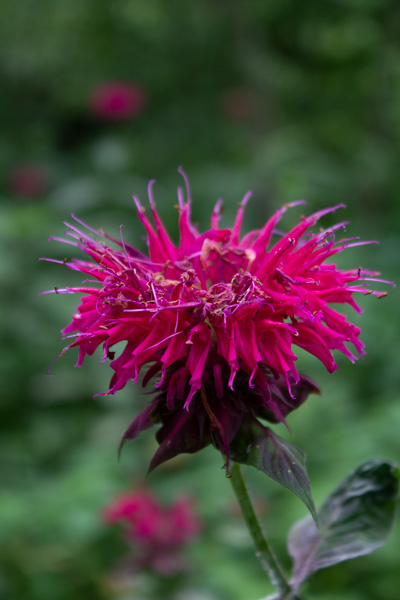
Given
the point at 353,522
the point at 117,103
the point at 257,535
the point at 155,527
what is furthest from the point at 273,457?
the point at 117,103

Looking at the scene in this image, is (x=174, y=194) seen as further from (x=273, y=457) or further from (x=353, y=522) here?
(x=273, y=457)

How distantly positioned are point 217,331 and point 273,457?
0.64 feet

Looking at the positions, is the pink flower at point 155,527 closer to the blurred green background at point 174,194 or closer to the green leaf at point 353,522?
the blurred green background at point 174,194

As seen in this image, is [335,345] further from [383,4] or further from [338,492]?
[383,4]

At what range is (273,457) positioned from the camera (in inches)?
36.7

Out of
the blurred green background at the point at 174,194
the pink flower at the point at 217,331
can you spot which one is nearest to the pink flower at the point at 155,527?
the blurred green background at the point at 174,194

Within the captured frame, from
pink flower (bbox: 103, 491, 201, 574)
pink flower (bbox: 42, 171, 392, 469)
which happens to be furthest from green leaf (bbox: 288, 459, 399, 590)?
pink flower (bbox: 103, 491, 201, 574)

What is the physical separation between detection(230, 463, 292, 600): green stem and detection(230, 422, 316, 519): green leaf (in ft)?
0.24

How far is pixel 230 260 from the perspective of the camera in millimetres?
1077

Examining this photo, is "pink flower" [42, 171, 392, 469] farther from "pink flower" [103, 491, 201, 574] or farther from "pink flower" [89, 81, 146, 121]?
"pink flower" [89, 81, 146, 121]

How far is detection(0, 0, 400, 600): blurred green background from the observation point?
192 centimetres

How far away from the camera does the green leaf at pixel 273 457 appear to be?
0.90 meters

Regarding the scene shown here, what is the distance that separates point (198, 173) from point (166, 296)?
136 inches

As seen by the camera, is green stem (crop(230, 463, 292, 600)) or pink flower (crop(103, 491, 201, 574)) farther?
pink flower (crop(103, 491, 201, 574))
